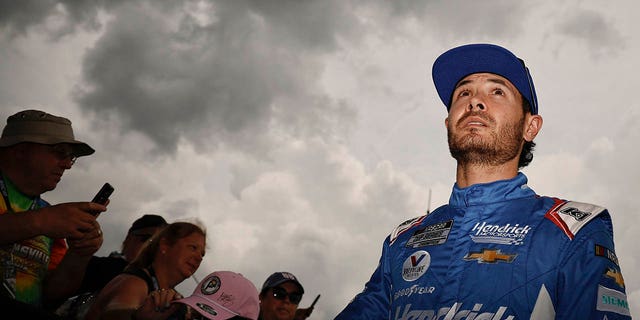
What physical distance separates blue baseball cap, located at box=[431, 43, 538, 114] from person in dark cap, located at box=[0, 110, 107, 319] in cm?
259

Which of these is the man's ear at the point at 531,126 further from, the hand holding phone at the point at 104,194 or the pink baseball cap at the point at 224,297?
the hand holding phone at the point at 104,194

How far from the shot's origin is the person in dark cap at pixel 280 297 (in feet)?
25.9

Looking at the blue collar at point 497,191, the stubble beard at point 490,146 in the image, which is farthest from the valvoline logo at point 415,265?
the stubble beard at point 490,146

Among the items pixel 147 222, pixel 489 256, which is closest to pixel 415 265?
pixel 489 256

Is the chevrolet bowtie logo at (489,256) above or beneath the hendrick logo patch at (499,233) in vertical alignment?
beneath

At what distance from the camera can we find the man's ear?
3373 mm

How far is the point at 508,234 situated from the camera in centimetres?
272

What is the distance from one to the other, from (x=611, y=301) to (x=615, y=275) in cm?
16

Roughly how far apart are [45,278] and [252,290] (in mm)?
1715

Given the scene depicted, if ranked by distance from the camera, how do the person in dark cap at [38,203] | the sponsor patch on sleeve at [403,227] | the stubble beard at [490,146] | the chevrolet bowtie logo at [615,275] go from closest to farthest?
the chevrolet bowtie logo at [615,275], the stubble beard at [490,146], the sponsor patch on sleeve at [403,227], the person in dark cap at [38,203]

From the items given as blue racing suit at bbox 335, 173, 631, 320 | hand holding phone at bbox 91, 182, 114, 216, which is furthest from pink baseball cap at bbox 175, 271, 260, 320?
blue racing suit at bbox 335, 173, 631, 320

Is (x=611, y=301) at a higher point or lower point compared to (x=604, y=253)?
lower

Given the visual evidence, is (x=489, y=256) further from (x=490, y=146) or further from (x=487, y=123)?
(x=487, y=123)

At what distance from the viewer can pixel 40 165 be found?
175 inches
